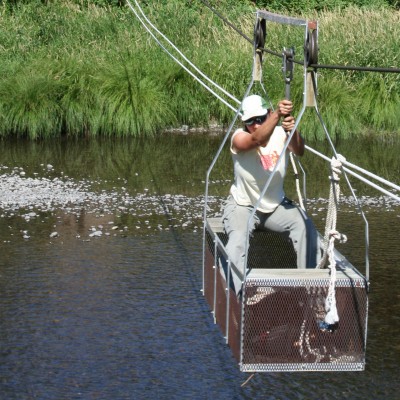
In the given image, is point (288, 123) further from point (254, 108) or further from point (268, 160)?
point (268, 160)

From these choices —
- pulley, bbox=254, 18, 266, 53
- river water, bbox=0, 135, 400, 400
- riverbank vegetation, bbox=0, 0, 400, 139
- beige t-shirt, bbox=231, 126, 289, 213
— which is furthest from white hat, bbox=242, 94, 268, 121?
riverbank vegetation, bbox=0, 0, 400, 139

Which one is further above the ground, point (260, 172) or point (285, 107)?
point (285, 107)

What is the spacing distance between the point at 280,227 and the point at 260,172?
41 centimetres

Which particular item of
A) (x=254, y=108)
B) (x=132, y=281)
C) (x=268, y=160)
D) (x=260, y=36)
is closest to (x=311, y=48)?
(x=254, y=108)

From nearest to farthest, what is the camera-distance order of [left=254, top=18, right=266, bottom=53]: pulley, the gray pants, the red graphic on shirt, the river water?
1. the river water
2. the gray pants
3. the red graphic on shirt
4. [left=254, top=18, right=266, bottom=53]: pulley

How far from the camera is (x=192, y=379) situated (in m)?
7.04

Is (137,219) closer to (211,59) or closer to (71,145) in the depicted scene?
(71,145)

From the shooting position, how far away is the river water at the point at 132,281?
23.0 ft

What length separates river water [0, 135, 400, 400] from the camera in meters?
7.01

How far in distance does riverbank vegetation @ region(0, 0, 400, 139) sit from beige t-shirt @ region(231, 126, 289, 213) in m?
9.03

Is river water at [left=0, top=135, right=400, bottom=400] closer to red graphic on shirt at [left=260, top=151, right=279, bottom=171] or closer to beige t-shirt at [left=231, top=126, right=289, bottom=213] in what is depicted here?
beige t-shirt at [left=231, top=126, right=289, bottom=213]

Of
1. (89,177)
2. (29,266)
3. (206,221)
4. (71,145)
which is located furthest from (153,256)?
(71,145)

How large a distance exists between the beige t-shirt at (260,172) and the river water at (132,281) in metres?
1.06

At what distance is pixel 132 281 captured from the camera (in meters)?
9.30
